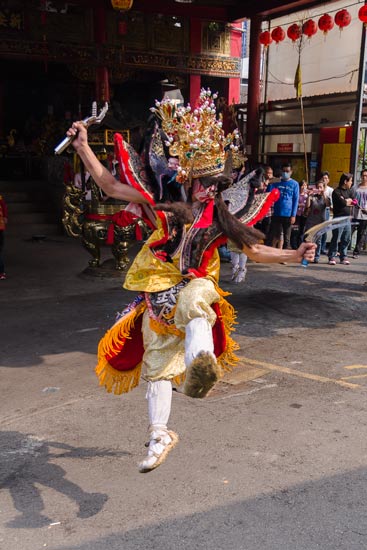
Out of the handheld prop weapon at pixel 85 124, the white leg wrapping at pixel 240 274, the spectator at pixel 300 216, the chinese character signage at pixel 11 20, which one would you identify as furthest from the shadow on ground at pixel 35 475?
the chinese character signage at pixel 11 20

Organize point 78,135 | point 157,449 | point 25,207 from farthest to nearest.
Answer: point 25,207
point 78,135
point 157,449

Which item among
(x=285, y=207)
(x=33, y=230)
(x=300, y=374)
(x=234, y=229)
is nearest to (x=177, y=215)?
(x=234, y=229)

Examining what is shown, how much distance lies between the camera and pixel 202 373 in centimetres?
296

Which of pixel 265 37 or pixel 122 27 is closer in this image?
pixel 122 27

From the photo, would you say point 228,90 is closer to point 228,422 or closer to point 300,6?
point 300,6

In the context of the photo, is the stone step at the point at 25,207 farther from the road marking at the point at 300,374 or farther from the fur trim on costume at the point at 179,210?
the fur trim on costume at the point at 179,210

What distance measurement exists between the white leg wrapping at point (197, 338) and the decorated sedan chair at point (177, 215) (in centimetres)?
26

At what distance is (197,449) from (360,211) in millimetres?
9342

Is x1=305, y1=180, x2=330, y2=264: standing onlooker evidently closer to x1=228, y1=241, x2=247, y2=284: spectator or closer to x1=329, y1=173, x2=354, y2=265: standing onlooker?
x1=329, y1=173, x2=354, y2=265: standing onlooker

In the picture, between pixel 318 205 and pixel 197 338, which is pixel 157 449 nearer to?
pixel 197 338

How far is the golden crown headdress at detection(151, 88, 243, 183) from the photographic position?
3479mm

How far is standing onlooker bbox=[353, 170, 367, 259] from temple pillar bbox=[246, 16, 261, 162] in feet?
14.7

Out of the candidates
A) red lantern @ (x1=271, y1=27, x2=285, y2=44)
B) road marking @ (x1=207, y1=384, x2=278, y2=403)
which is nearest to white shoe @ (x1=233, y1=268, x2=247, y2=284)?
road marking @ (x1=207, y1=384, x2=278, y2=403)

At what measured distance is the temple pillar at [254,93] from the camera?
50.7ft
